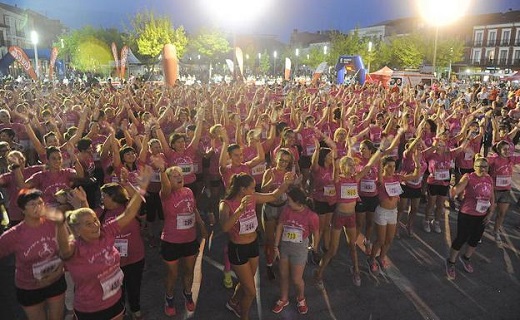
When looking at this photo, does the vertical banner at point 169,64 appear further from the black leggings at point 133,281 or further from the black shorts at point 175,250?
the black leggings at point 133,281

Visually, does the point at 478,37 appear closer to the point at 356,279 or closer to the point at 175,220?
the point at 356,279

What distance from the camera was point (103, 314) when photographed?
3.46 m

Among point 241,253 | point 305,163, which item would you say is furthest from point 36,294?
point 305,163

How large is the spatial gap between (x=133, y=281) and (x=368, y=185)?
3654 mm

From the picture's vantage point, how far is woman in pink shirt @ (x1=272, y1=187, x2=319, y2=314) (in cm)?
465

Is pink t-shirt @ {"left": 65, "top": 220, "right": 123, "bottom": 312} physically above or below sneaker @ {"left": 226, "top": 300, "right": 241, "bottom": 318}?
above

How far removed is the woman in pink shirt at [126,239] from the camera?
409 cm

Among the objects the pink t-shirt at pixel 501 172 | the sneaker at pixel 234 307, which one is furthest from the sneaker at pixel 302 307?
the pink t-shirt at pixel 501 172

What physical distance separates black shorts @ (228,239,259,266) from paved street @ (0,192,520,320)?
95 cm

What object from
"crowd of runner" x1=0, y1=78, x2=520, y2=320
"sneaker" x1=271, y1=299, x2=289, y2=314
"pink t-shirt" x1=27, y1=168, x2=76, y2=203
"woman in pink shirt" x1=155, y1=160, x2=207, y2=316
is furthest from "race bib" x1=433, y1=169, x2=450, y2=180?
"pink t-shirt" x1=27, y1=168, x2=76, y2=203

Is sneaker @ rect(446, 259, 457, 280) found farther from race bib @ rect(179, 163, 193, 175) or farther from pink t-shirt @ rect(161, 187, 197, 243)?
race bib @ rect(179, 163, 193, 175)

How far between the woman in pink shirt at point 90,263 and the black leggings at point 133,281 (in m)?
0.83

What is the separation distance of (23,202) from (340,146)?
18.4 feet

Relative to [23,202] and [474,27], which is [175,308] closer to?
[23,202]
